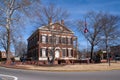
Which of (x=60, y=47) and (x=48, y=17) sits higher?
(x=48, y=17)

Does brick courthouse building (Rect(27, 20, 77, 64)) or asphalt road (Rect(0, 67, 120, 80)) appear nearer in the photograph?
asphalt road (Rect(0, 67, 120, 80))

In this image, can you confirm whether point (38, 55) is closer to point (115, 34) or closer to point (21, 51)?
point (115, 34)

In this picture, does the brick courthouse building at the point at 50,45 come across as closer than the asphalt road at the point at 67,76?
No

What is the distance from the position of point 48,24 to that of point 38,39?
14398mm

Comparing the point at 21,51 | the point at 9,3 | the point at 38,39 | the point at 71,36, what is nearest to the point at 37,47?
the point at 38,39

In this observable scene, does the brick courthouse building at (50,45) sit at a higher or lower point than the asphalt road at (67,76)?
higher

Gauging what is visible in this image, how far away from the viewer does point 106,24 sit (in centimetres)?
5250

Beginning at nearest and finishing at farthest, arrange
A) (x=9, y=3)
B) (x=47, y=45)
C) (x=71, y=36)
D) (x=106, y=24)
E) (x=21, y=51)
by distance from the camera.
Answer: (x=9, y=3) < (x=106, y=24) < (x=47, y=45) < (x=71, y=36) < (x=21, y=51)

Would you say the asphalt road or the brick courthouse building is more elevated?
the brick courthouse building

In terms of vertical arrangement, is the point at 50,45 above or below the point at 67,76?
above

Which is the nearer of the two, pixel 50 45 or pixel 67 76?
pixel 67 76

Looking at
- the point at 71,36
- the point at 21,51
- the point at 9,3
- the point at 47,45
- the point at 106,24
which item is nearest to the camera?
the point at 9,3

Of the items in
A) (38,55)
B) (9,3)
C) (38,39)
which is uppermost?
(9,3)

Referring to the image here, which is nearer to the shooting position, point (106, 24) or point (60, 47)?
point (106, 24)
